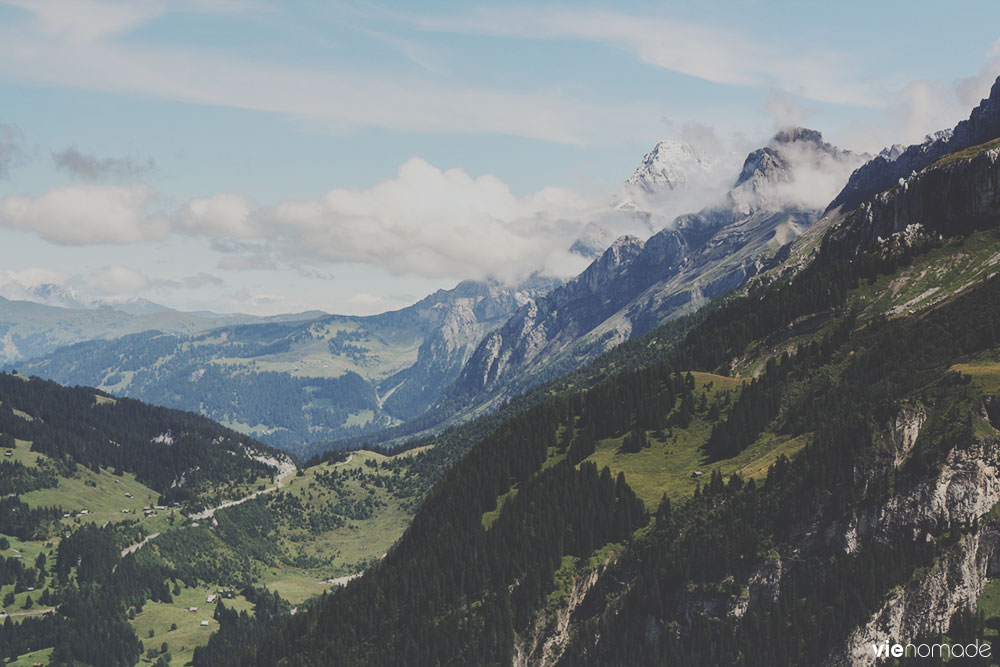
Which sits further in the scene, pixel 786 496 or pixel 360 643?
pixel 360 643

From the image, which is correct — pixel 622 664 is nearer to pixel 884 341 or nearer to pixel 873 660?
pixel 873 660

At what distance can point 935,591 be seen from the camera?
376 feet

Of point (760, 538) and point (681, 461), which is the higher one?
point (681, 461)

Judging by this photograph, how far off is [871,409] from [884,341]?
141ft

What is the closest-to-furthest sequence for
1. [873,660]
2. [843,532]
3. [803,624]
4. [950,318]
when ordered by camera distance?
[873,660] → [803,624] → [843,532] → [950,318]

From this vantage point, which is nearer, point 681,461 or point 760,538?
point 760,538

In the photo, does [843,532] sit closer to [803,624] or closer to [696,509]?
[803,624]

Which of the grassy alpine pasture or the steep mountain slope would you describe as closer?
the steep mountain slope

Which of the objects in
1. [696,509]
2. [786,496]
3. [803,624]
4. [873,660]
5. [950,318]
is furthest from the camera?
[950,318]

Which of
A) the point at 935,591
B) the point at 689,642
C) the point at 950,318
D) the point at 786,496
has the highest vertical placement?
the point at 950,318

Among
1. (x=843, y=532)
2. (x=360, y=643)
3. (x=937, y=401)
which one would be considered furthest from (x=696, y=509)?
(x=360, y=643)

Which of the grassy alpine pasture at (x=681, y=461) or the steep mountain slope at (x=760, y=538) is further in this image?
the grassy alpine pasture at (x=681, y=461)

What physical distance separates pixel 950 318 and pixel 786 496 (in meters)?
63.1

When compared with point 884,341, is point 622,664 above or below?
below
